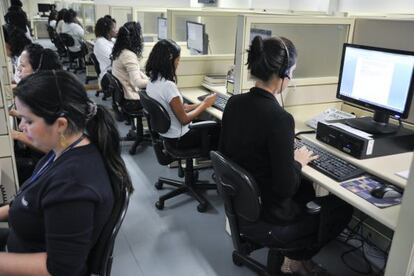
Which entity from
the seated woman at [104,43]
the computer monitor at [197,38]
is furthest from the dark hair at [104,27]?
the computer monitor at [197,38]

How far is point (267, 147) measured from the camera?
1.42 metres

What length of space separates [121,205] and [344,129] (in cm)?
105

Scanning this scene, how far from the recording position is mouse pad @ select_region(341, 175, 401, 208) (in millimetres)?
1304

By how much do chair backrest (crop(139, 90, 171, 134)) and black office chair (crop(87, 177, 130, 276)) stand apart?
1216 mm

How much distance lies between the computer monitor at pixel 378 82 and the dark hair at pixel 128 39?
2.13 metres

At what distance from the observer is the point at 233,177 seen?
144cm

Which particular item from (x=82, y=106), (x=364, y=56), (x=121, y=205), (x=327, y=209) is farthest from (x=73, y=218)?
(x=364, y=56)

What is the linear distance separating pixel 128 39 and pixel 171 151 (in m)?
1.47

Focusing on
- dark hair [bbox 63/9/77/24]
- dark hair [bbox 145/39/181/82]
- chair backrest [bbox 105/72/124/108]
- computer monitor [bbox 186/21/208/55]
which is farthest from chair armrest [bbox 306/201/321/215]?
dark hair [bbox 63/9/77/24]

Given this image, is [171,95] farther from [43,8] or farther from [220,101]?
[43,8]

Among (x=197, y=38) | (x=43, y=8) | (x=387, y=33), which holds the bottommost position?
(x=197, y=38)

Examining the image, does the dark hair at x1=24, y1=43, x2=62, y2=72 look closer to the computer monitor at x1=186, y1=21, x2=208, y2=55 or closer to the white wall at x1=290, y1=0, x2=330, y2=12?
the computer monitor at x1=186, y1=21, x2=208, y2=55

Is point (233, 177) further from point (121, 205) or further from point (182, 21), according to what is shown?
point (182, 21)

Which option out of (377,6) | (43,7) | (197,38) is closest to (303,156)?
(197,38)
